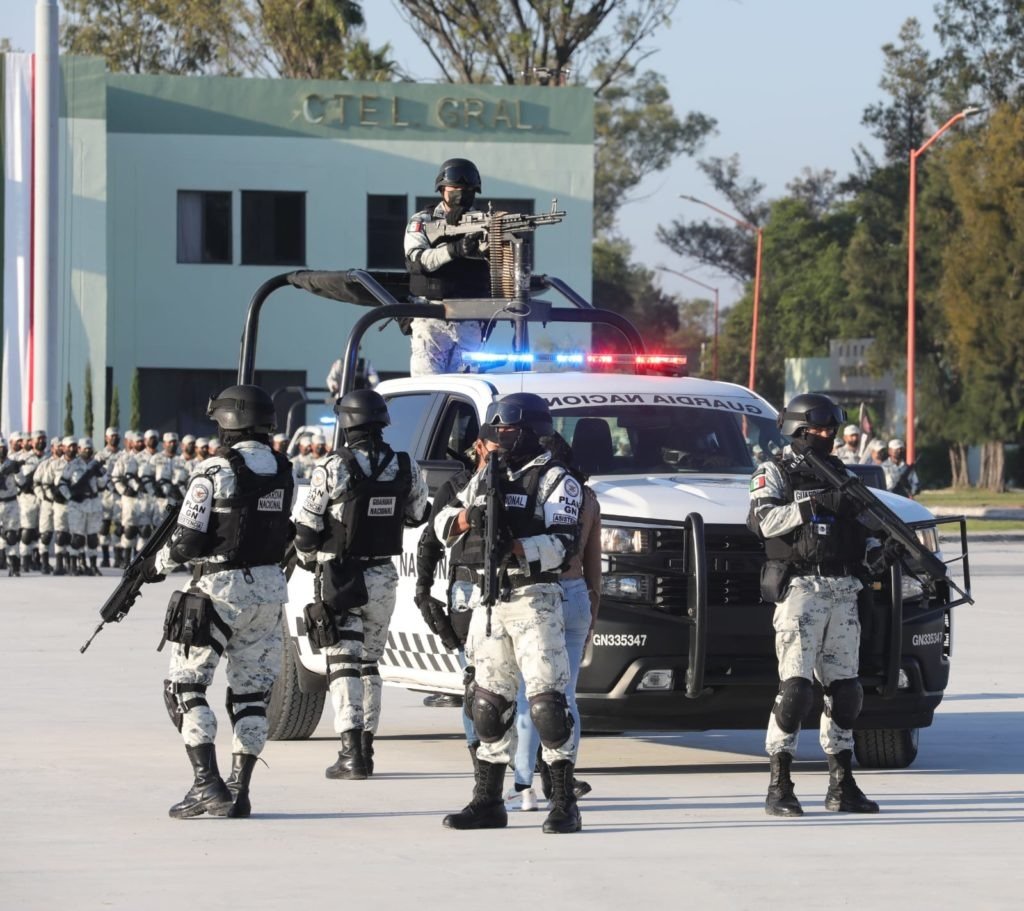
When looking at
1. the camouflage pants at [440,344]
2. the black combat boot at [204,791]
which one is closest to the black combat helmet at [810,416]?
the black combat boot at [204,791]

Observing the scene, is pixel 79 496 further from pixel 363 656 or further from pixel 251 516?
pixel 251 516

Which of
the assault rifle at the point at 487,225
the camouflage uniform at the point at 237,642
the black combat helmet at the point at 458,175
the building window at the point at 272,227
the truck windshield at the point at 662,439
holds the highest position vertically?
the building window at the point at 272,227

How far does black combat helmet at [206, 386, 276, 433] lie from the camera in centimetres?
950

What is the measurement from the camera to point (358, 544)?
10.3m

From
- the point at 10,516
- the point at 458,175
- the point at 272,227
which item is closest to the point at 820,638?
the point at 458,175

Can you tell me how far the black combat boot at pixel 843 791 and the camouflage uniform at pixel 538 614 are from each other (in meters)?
1.31

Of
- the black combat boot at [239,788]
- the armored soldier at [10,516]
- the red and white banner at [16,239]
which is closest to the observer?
the black combat boot at [239,788]

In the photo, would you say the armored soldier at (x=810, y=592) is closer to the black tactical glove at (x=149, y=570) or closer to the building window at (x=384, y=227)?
the black tactical glove at (x=149, y=570)

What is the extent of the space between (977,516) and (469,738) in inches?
1538

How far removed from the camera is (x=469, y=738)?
31.7 ft

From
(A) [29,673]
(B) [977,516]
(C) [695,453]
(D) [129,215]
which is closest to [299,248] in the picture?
(D) [129,215]

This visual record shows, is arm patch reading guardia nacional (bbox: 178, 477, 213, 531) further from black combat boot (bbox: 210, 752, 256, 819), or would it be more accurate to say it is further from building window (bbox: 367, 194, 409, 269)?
building window (bbox: 367, 194, 409, 269)

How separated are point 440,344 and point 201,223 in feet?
117

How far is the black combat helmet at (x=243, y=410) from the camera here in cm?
950
